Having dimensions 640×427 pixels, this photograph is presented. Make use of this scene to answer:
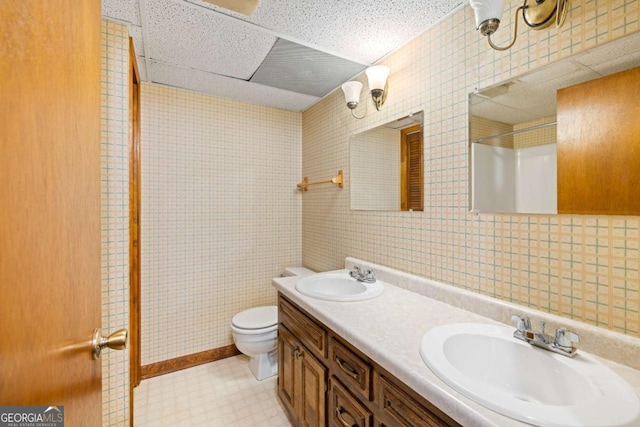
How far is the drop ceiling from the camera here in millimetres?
1264

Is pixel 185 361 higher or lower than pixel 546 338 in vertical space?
lower

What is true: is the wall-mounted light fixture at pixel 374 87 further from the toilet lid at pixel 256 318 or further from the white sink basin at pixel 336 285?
the toilet lid at pixel 256 318

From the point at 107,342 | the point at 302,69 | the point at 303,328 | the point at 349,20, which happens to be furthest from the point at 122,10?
the point at 303,328

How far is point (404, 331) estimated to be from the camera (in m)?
1.00

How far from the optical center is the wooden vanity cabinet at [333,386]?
81cm

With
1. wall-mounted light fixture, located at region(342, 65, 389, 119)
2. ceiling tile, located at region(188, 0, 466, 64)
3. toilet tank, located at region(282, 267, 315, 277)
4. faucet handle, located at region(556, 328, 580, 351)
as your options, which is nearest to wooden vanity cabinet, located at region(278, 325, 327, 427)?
toilet tank, located at region(282, 267, 315, 277)

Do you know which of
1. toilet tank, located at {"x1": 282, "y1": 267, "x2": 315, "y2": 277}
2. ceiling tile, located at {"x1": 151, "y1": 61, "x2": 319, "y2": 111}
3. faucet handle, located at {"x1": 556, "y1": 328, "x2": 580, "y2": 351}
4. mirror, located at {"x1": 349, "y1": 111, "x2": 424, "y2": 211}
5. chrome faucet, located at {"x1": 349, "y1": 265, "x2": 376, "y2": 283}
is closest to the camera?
faucet handle, located at {"x1": 556, "y1": 328, "x2": 580, "y2": 351}

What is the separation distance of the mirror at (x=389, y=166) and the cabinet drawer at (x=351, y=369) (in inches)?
32.0

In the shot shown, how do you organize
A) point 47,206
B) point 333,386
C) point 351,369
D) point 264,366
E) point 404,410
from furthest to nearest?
1. point 264,366
2. point 333,386
3. point 351,369
4. point 404,410
5. point 47,206

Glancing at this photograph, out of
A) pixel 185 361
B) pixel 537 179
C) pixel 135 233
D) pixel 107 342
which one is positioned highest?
pixel 537 179

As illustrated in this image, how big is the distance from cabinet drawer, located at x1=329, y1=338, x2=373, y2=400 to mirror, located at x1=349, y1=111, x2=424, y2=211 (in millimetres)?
812

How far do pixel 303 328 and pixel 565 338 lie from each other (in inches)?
39.6

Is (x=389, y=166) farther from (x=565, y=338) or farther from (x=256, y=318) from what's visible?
(x=256, y=318)

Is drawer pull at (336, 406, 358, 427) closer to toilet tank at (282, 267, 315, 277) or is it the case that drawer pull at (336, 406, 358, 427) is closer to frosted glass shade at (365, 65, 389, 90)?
toilet tank at (282, 267, 315, 277)
